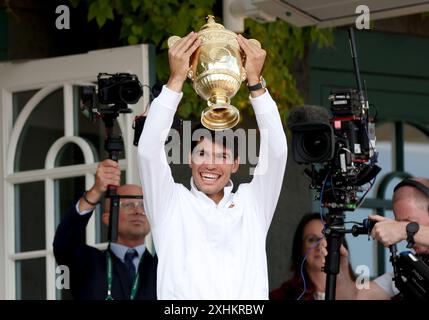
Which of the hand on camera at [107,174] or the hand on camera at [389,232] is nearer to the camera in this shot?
the hand on camera at [389,232]

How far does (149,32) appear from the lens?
850cm

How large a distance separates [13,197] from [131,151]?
808mm

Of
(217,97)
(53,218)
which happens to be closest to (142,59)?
(53,218)

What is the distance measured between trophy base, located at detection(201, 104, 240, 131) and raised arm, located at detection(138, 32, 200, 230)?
187 mm

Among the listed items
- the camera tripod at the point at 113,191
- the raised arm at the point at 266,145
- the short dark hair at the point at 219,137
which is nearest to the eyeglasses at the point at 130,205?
the camera tripod at the point at 113,191

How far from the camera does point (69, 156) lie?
332 inches

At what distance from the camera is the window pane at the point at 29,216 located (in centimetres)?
839

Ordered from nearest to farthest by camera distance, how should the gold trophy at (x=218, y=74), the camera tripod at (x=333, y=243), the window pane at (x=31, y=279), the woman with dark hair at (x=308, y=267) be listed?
1. the gold trophy at (x=218, y=74)
2. the camera tripod at (x=333, y=243)
3. the woman with dark hair at (x=308, y=267)
4. the window pane at (x=31, y=279)

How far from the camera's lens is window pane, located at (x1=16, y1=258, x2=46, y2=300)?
8.27 metres

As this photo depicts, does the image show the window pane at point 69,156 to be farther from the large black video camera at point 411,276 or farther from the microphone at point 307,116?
the large black video camera at point 411,276

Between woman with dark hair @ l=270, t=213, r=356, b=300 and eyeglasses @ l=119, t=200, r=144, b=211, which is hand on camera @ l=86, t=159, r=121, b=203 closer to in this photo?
eyeglasses @ l=119, t=200, r=144, b=211

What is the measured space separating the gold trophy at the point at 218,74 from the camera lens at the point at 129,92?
1.01m

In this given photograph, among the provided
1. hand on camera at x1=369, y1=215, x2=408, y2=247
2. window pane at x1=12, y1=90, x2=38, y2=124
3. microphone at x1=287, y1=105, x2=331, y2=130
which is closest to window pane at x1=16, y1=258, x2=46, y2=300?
window pane at x1=12, y1=90, x2=38, y2=124

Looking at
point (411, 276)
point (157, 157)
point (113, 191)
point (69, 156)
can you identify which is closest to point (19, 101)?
point (69, 156)
